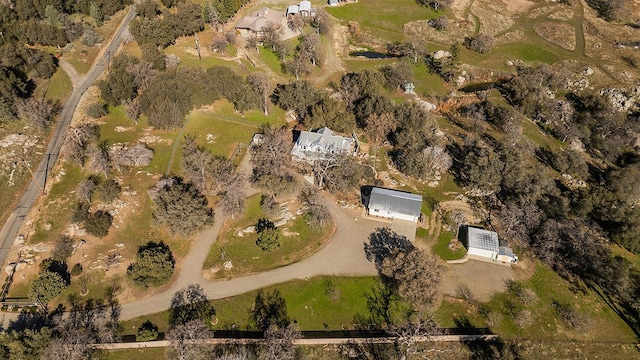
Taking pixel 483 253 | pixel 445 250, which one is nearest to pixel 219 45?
pixel 445 250

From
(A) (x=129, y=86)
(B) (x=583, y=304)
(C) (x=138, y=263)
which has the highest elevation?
(A) (x=129, y=86)

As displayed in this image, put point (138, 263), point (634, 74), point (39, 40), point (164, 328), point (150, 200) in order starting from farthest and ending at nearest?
point (634, 74), point (39, 40), point (150, 200), point (138, 263), point (164, 328)

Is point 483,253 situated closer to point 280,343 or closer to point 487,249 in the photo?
point 487,249

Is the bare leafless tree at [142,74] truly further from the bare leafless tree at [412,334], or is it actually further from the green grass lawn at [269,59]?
the bare leafless tree at [412,334]

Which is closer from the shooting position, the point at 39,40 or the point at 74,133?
the point at 74,133

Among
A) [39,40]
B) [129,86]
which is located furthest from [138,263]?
[39,40]

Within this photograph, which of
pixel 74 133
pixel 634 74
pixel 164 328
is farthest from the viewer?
pixel 634 74

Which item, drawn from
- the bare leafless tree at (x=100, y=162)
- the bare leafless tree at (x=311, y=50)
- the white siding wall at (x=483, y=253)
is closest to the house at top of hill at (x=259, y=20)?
the bare leafless tree at (x=311, y=50)

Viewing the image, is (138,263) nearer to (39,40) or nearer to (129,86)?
(129,86)
